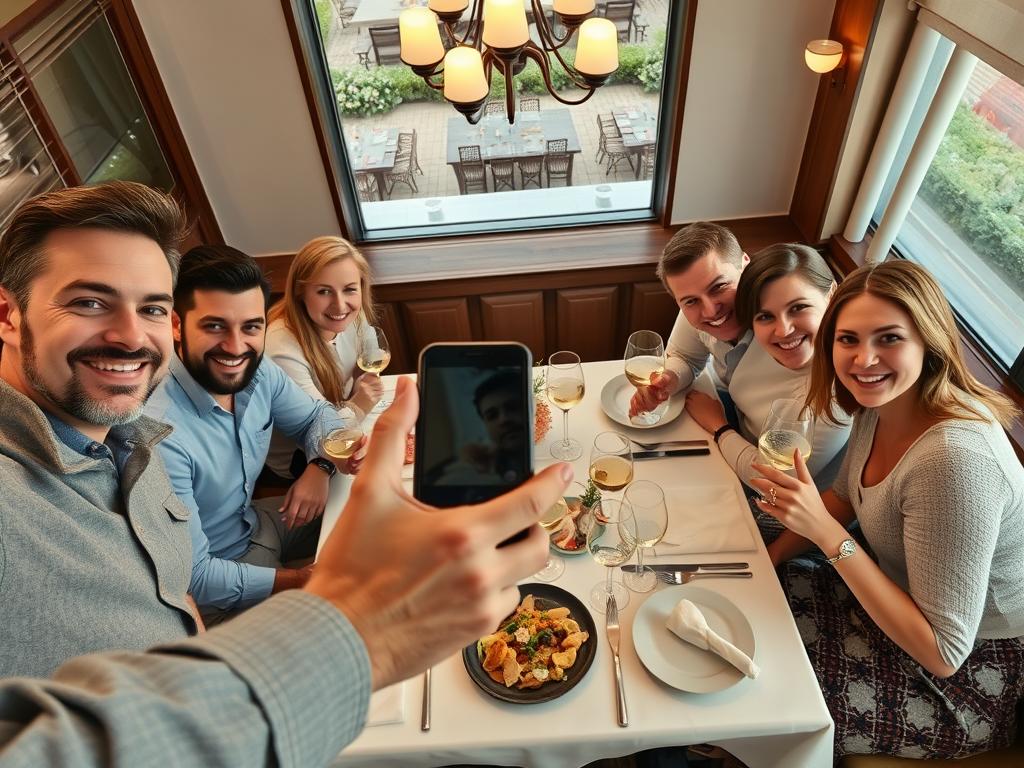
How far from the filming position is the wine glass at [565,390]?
1.74 meters

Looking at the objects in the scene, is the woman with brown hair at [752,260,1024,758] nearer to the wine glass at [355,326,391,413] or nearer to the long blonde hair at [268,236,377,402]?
the wine glass at [355,326,391,413]

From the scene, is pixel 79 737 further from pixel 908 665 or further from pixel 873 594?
pixel 908 665

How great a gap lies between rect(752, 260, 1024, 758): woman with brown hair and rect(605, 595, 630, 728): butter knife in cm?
42

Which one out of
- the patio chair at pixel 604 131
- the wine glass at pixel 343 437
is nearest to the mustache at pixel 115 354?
the wine glass at pixel 343 437

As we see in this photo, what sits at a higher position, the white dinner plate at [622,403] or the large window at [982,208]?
the large window at [982,208]

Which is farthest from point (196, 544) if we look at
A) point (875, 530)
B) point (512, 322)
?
point (512, 322)

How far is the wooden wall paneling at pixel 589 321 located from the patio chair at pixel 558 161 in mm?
596

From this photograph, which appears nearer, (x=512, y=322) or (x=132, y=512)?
(x=132, y=512)

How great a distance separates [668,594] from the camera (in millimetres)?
1441

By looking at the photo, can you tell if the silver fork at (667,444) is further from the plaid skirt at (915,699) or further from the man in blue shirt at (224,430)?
the man in blue shirt at (224,430)

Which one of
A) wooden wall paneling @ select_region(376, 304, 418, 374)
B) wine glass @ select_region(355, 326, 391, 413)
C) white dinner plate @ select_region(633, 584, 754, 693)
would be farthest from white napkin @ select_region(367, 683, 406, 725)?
wooden wall paneling @ select_region(376, 304, 418, 374)

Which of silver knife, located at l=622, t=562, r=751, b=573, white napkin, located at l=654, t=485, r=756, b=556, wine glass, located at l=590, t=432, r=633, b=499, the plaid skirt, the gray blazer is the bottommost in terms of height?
the plaid skirt

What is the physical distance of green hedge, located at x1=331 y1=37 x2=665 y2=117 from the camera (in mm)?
2844

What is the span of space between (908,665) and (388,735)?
3.82ft
